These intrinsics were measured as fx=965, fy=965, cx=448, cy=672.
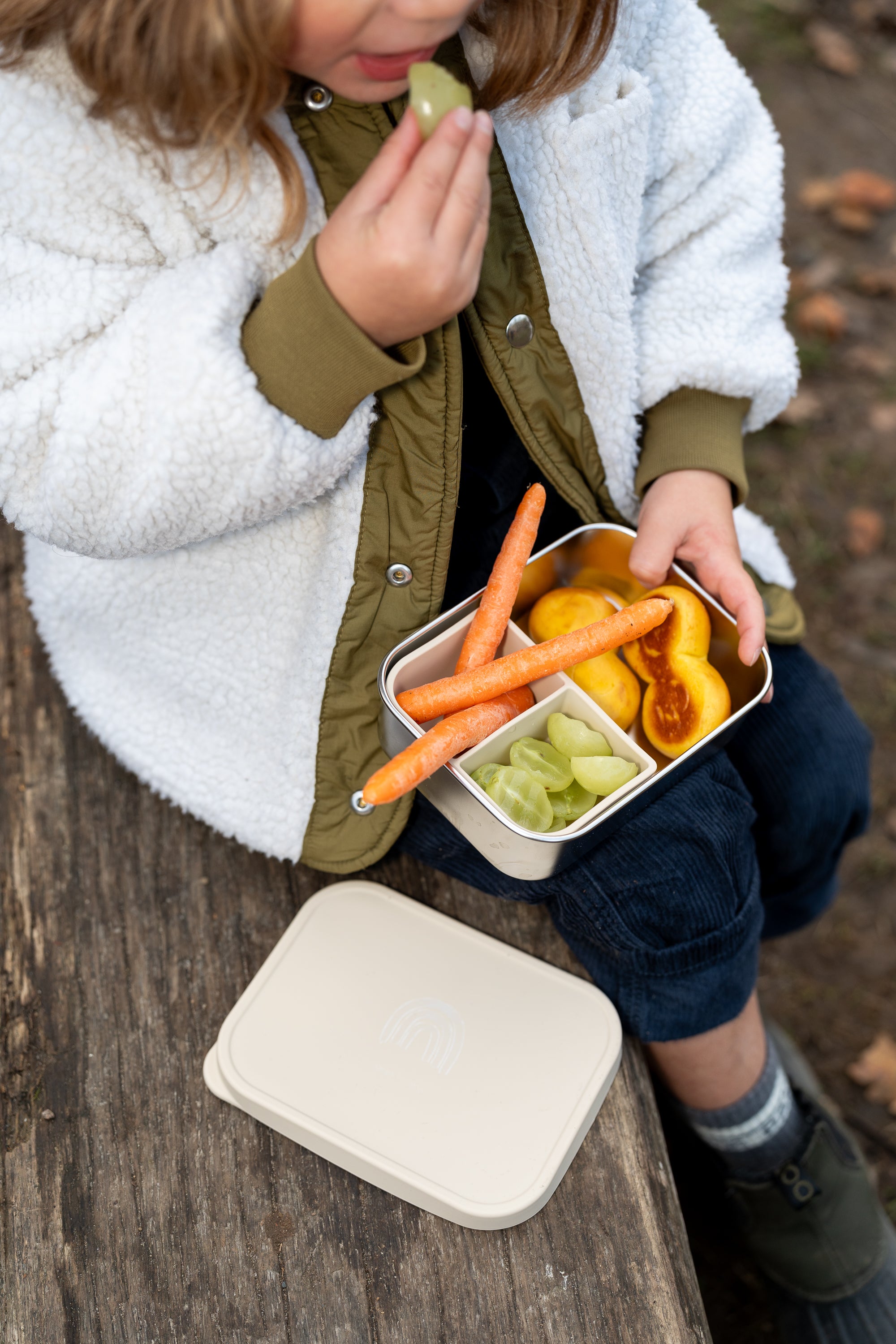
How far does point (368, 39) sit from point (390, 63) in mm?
39

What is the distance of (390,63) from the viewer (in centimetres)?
78

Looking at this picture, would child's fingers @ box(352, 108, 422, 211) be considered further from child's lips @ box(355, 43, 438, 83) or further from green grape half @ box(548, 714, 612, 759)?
green grape half @ box(548, 714, 612, 759)

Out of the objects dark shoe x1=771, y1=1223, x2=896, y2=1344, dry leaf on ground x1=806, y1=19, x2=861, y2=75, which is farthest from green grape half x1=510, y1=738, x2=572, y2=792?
dry leaf on ground x1=806, y1=19, x2=861, y2=75

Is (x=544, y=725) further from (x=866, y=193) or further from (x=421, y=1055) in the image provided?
(x=866, y=193)

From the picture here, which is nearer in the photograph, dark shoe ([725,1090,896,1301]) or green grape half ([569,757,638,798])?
green grape half ([569,757,638,798])

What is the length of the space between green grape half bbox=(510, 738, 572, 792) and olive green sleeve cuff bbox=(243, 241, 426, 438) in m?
0.35

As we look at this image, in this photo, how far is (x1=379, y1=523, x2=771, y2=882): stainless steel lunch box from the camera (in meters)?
0.90

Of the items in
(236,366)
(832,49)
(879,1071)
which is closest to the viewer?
(236,366)

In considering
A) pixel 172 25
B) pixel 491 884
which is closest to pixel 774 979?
pixel 491 884

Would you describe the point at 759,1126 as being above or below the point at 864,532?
below

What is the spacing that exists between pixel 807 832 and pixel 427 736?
651 millimetres

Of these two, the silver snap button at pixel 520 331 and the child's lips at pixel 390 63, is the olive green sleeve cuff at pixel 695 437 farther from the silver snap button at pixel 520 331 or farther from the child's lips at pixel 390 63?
the child's lips at pixel 390 63

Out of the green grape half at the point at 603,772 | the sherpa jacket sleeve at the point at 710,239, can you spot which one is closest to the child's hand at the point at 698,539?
the sherpa jacket sleeve at the point at 710,239

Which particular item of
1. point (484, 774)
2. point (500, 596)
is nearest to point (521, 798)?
point (484, 774)
